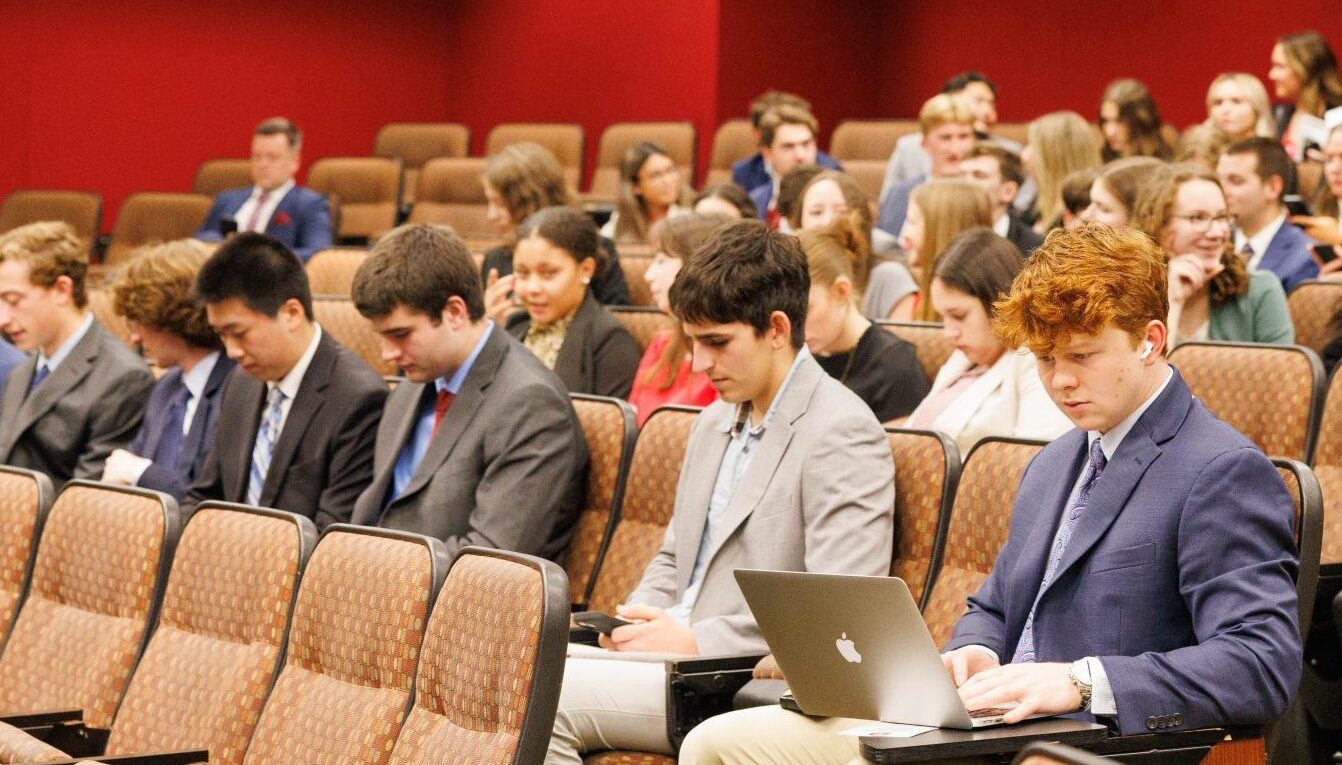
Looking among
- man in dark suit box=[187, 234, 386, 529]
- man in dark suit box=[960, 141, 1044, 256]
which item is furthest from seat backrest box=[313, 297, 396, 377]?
man in dark suit box=[960, 141, 1044, 256]

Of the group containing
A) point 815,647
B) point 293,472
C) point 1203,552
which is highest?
point 1203,552

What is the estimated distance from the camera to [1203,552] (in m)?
2.04

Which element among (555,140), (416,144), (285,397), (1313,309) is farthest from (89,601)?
(416,144)

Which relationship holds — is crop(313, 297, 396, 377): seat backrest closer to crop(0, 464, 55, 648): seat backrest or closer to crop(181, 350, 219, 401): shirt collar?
crop(181, 350, 219, 401): shirt collar

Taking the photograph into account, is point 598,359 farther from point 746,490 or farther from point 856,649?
point 856,649

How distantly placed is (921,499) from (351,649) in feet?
3.14

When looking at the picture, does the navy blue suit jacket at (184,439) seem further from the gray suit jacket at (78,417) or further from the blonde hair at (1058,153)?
the blonde hair at (1058,153)

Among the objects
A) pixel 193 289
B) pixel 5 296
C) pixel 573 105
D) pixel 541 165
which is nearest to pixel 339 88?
pixel 573 105

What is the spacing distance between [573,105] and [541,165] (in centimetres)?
421

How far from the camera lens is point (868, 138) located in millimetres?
8227

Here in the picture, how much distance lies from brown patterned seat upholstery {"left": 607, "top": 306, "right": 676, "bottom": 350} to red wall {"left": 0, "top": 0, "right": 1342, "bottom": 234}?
4385 mm

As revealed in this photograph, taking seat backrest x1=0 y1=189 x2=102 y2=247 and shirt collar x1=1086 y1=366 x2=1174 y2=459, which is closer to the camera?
shirt collar x1=1086 y1=366 x2=1174 y2=459

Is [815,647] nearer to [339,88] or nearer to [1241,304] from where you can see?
[1241,304]

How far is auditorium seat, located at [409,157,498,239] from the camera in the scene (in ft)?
27.0
